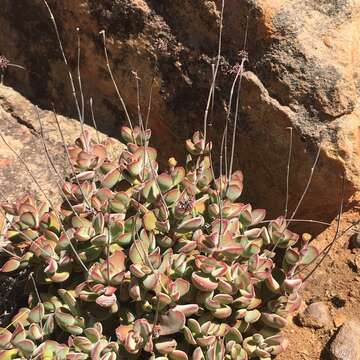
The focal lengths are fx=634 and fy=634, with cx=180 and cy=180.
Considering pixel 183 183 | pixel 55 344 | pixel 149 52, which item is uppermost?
pixel 149 52

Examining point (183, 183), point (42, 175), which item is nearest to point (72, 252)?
point (183, 183)

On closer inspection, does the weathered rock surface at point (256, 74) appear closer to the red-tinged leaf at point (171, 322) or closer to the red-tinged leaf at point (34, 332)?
the red-tinged leaf at point (171, 322)

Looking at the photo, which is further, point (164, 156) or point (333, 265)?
point (164, 156)

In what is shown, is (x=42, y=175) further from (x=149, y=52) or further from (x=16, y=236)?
(x=149, y=52)

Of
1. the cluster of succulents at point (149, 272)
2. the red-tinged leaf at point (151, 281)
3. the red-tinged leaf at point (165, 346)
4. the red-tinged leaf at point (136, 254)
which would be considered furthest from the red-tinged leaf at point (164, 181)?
the red-tinged leaf at point (165, 346)

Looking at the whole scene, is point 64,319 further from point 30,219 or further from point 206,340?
point 206,340

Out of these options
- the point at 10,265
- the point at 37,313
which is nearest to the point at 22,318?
the point at 37,313

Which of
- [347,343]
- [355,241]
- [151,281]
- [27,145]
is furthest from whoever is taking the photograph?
[27,145]
